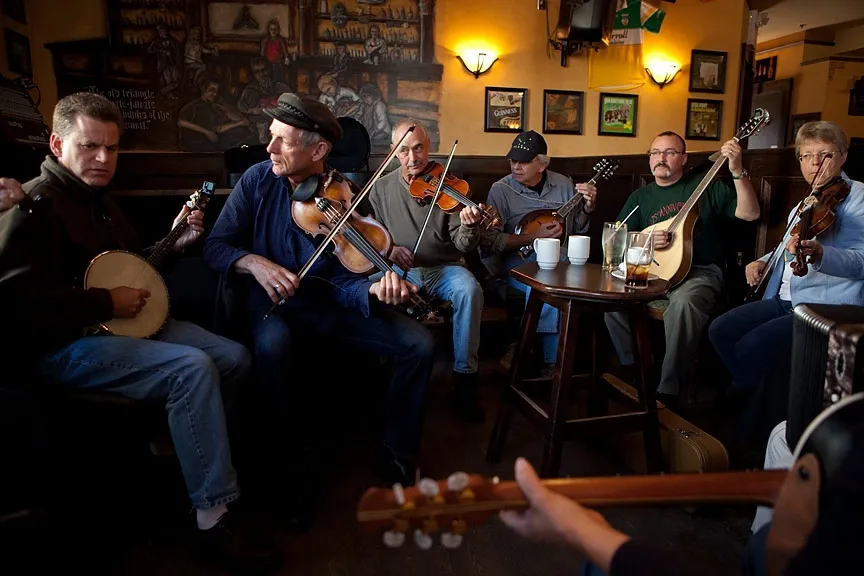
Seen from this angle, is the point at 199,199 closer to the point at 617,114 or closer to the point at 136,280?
the point at 136,280

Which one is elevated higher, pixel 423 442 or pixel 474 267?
pixel 474 267

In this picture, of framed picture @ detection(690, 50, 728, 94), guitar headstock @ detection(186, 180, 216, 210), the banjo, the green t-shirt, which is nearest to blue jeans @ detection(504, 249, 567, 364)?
the green t-shirt

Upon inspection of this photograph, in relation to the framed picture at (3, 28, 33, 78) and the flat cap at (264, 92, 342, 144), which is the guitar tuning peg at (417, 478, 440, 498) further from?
the framed picture at (3, 28, 33, 78)

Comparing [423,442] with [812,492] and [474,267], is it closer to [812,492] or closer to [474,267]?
[474,267]

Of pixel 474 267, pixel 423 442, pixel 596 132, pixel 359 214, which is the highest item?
pixel 596 132

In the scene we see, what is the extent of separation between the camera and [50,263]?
152 centimetres

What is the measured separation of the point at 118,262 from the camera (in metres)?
1.74

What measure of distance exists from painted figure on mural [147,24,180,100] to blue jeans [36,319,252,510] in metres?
3.23

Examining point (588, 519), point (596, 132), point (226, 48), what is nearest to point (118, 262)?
point (588, 519)

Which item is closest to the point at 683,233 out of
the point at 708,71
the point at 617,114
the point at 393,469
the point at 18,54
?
the point at 393,469

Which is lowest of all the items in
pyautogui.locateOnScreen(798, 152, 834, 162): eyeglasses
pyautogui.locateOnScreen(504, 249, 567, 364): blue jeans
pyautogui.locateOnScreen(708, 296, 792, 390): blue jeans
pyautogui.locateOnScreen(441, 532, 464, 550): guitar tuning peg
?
pyautogui.locateOnScreen(504, 249, 567, 364): blue jeans

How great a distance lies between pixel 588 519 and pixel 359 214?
157 cm

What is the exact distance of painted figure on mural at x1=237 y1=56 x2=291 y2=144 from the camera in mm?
4375

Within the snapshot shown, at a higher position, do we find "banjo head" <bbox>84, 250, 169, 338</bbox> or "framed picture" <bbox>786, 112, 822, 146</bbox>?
"framed picture" <bbox>786, 112, 822, 146</bbox>
